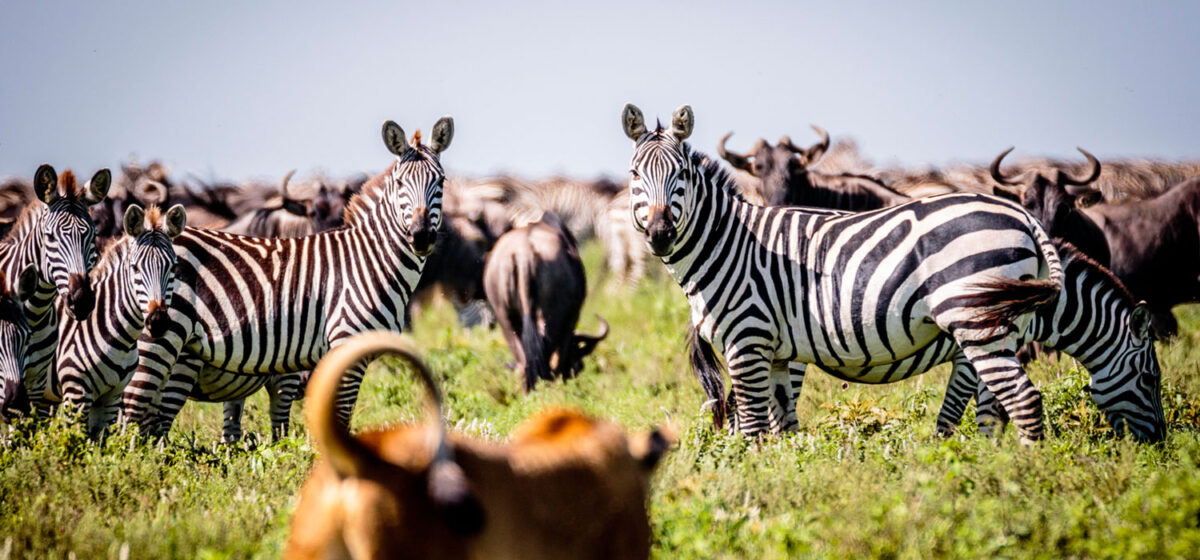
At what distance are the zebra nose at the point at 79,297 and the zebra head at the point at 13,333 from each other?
216 mm

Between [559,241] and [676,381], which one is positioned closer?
[676,381]

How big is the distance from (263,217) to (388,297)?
6.84 metres

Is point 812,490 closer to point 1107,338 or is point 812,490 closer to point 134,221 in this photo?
point 1107,338

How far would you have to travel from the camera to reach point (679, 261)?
21.2ft

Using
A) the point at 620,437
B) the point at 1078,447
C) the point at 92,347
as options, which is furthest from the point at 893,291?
the point at 92,347

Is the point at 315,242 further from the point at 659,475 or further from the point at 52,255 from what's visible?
the point at 659,475

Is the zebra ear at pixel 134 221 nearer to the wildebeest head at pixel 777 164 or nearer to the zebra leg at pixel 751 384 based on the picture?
the zebra leg at pixel 751 384

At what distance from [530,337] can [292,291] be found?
10.8 feet

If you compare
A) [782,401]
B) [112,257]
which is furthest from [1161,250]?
[112,257]

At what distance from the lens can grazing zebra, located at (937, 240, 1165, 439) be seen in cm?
598

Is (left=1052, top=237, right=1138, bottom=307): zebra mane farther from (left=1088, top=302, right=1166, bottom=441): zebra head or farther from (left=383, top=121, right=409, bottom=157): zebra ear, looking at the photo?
(left=383, top=121, right=409, bottom=157): zebra ear

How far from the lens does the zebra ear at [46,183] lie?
685 cm

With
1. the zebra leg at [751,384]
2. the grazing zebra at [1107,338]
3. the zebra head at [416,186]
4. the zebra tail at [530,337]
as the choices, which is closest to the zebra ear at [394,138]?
the zebra head at [416,186]

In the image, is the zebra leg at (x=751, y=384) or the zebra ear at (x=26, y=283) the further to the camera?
the zebra ear at (x=26, y=283)
